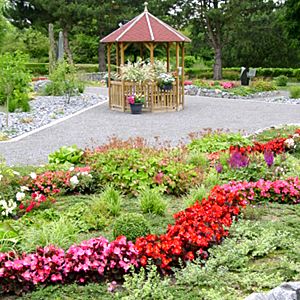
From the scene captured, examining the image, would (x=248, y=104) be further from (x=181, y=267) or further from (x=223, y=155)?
(x=181, y=267)

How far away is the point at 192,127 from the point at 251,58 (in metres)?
26.1

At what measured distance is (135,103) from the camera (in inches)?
593

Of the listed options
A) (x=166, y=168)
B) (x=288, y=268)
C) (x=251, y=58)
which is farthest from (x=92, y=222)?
(x=251, y=58)

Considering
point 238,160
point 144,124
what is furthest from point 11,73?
point 238,160

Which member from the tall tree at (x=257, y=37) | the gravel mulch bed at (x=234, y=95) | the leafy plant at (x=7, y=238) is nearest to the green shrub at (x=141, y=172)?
the leafy plant at (x=7, y=238)

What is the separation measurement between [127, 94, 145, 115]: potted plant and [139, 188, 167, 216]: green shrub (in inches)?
386

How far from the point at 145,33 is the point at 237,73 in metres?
17.8

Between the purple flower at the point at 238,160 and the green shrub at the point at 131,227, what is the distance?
7.30 feet

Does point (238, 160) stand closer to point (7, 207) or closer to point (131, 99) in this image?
point (7, 207)

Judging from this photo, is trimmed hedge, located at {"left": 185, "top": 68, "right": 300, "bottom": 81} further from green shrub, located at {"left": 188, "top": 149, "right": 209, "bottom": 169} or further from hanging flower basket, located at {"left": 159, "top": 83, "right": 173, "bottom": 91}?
green shrub, located at {"left": 188, "top": 149, "right": 209, "bottom": 169}

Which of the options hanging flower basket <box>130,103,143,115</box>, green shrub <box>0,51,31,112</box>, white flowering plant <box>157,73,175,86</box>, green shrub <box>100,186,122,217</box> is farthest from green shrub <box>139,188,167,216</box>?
white flowering plant <box>157,73,175,86</box>

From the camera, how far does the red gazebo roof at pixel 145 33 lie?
606 inches

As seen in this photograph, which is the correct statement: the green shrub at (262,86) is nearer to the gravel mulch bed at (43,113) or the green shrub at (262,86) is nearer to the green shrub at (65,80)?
the gravel mulch bed at (43,113)

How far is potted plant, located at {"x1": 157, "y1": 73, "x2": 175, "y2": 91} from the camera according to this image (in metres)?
15.4
